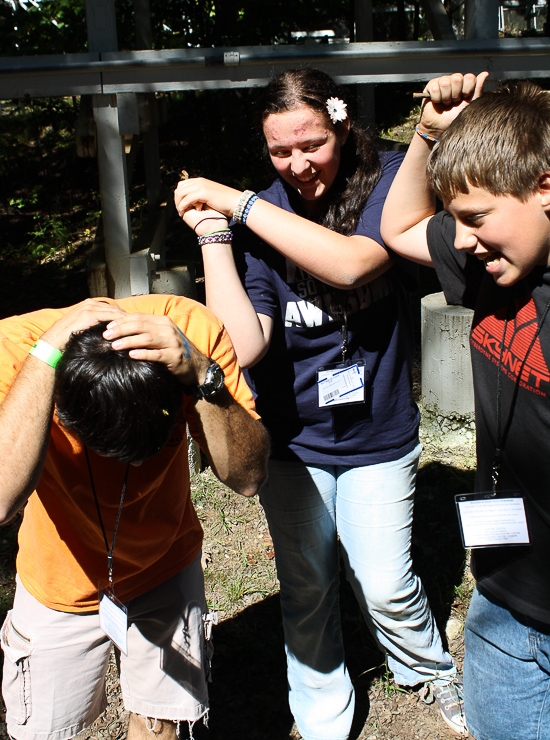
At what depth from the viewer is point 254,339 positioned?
78.1 inches

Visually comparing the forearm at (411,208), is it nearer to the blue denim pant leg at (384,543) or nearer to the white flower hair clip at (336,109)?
the white flower hair clip at (336,109)

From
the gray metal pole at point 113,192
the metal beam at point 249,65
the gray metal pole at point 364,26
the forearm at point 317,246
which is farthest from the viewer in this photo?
the gray metal pole at point 364,26

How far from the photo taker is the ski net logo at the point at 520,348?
4.78 ft

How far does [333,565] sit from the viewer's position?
225cm

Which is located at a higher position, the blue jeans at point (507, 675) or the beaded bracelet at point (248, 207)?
the beaded bracelet at point (248, 207)

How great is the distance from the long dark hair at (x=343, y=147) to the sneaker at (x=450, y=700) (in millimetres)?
1786

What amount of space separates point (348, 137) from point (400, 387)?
815mm

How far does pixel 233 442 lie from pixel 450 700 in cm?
158

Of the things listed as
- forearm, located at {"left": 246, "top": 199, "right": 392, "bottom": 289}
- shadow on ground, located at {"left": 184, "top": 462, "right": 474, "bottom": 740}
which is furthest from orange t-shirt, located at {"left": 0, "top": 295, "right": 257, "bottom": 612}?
shadow on ground, located at {"left": 184, "top": 462, "right": 474, "bottom": 740}

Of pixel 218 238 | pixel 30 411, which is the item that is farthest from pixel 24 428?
pixel 218 238

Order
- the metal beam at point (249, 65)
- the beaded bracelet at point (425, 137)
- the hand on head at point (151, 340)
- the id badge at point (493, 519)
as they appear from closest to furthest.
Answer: the hand on head at point (151, 340)
the id badge at point (493, 519)
the beaded bracelet at point (425, 137)
the metal beam at point (249, 65)

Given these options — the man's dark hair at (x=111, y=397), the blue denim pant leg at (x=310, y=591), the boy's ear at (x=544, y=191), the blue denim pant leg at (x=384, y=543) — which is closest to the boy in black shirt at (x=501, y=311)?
the boy's ear at (x=544, y=191)

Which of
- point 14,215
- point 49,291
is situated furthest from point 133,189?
point 49,291

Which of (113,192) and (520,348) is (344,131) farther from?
(113,192)
